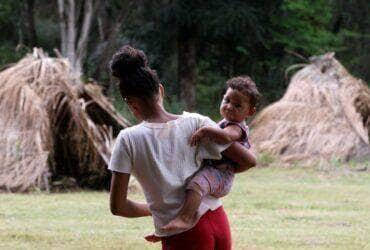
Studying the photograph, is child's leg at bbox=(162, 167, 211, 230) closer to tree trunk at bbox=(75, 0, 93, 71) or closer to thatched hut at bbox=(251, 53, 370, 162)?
thatched hut at bbox=(251, 53, 370, 162)

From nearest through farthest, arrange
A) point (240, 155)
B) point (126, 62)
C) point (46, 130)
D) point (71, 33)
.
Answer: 1. point (126, 62)
2. point (240, 155)
3. point (46, 130)
4. point (71, 33)

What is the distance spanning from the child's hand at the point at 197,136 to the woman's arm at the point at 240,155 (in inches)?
7.5

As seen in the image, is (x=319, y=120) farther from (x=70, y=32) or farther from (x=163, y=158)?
(x=163, y=158)

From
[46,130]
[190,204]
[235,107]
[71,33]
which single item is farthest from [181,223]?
[71,33]

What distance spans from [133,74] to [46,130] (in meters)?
10.2

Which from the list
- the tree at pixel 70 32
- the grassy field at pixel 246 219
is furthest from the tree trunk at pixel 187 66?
the grassy field at pixel 246 219

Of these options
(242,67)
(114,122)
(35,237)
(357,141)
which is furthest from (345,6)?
(35,237)

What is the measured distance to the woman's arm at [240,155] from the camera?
439cm

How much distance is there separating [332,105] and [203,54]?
13651 mm

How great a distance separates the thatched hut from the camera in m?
20.0

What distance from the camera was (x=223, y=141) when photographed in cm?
431

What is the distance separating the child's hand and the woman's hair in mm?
283

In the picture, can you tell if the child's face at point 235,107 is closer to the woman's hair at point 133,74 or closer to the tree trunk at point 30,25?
the woman's hair at point 133,74

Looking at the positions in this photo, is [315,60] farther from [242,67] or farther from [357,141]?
[242,67]
